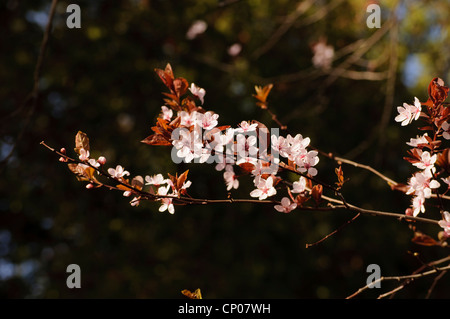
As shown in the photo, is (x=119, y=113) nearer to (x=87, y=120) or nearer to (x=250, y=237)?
(x=87, y=120)

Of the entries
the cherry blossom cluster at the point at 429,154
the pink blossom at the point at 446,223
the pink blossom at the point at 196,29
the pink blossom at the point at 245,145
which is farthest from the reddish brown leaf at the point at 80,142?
the pink blossom at the point at 196,29

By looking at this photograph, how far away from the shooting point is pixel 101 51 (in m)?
A: 3.19

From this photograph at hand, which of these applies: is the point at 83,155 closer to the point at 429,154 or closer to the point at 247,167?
the point at 247,167

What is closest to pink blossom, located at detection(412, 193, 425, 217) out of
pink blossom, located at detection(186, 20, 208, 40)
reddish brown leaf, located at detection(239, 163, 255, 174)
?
reddish brown leaf, located at detection(239, 163, 255, 174)

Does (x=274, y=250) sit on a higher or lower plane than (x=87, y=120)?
lower

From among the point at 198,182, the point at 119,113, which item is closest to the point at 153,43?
the point at 119,113

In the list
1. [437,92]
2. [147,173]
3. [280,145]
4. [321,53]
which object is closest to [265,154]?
[280,145]

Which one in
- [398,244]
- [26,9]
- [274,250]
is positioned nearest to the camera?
[26,9]

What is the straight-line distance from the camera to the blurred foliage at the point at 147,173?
3211 millimetres

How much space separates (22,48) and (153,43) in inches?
38.6

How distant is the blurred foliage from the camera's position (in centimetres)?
321

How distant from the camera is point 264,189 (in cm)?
104

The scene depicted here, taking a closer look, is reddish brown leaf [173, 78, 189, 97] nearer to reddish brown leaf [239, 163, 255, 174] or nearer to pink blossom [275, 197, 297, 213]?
reddish brown leaf [239, 163, 255, 174]

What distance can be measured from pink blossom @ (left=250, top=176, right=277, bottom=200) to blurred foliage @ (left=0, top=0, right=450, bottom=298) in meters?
2.20
